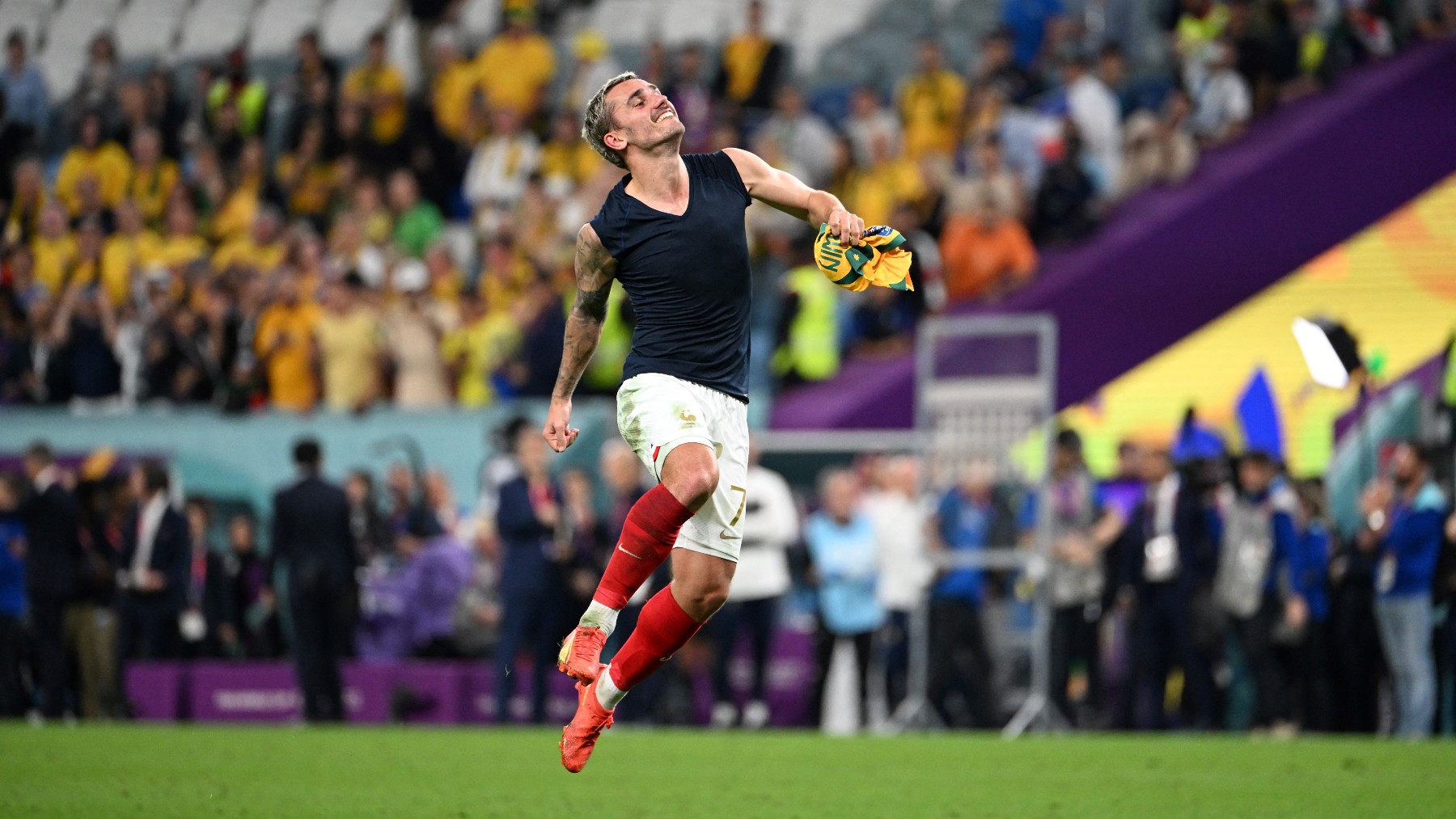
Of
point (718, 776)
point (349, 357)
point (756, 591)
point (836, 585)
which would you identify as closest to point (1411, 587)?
point (836, 585)

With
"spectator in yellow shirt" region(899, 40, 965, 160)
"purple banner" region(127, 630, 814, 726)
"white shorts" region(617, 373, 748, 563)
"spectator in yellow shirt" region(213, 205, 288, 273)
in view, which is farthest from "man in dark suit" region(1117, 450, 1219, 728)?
"spectator in yellow shirt" region(213, 205, 288, 273)

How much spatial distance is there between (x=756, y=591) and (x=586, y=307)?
7877 millimetres

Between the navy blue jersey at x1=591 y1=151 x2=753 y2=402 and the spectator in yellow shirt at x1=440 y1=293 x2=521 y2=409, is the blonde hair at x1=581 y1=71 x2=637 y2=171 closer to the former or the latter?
the navy blue jersey at x1=591 y1=151 x2=753 y2=402

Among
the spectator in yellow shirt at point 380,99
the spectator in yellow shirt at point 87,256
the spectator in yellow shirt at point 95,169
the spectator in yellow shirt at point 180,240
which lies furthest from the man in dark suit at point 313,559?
the spectator in yellow shirt at point 95,169

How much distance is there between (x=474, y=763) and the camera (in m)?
11.3

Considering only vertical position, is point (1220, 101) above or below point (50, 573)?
above

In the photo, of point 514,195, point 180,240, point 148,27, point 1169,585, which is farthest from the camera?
point 148,27

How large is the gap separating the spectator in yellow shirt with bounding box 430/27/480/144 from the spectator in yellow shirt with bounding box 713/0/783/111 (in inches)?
113

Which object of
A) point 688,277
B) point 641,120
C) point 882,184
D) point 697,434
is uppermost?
point 882,184

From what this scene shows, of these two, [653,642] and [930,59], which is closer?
[653,642]

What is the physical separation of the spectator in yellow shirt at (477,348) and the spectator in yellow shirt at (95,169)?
613 centimetres

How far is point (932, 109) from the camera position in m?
20.6

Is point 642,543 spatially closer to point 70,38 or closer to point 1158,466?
point 1158,466

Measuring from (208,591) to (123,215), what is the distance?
19.9 ft
